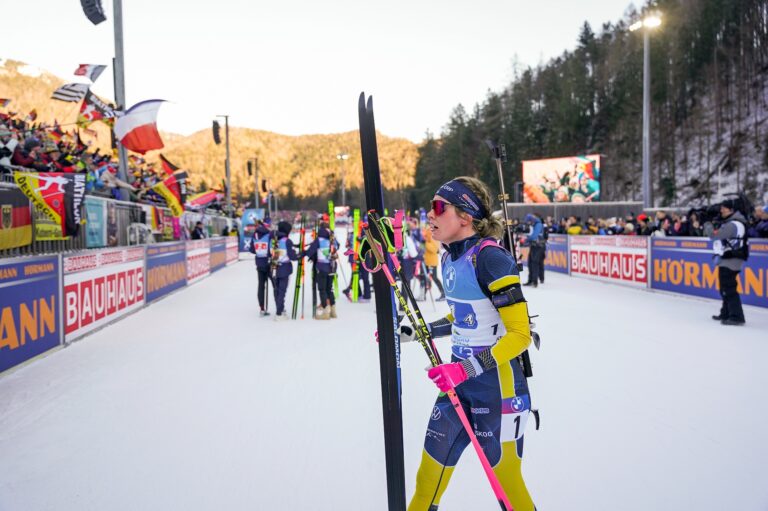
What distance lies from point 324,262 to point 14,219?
15.3 feet

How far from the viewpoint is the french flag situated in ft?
39.3

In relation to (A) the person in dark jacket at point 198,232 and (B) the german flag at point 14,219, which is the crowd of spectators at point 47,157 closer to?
(B) the german flag at point 14,219

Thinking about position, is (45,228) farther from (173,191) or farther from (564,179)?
(564,179)

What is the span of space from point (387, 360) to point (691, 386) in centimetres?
414

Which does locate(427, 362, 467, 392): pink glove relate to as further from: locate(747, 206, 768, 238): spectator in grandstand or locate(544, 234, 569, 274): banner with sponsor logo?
locate(544, 234, 569, 274): banner with sponsor logo

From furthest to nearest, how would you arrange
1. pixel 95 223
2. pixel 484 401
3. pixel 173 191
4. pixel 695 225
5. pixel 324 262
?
1. pixel 173 191
2. pixel 695 225
3. pixel 324 262
4. pixel 95 223
5. pixel 484 401

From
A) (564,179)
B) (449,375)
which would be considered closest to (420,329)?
(449,375)

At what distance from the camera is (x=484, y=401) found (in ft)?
7.32

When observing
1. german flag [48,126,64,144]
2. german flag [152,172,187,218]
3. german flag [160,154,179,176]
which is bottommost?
german flag [152,172,187,218]

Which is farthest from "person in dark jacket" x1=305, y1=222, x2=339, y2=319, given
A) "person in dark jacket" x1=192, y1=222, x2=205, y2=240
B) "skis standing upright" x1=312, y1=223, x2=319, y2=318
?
"person in dark jacket" x1=192, y1=222, x2=205, y2=240

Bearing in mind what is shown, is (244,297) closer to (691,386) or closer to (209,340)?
(209,340)

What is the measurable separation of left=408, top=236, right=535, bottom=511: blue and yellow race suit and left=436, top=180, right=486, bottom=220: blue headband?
11 cm

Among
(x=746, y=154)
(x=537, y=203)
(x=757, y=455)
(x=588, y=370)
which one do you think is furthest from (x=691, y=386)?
(x=746, y=154)

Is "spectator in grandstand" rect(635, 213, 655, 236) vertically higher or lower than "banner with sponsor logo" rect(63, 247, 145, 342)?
higher
